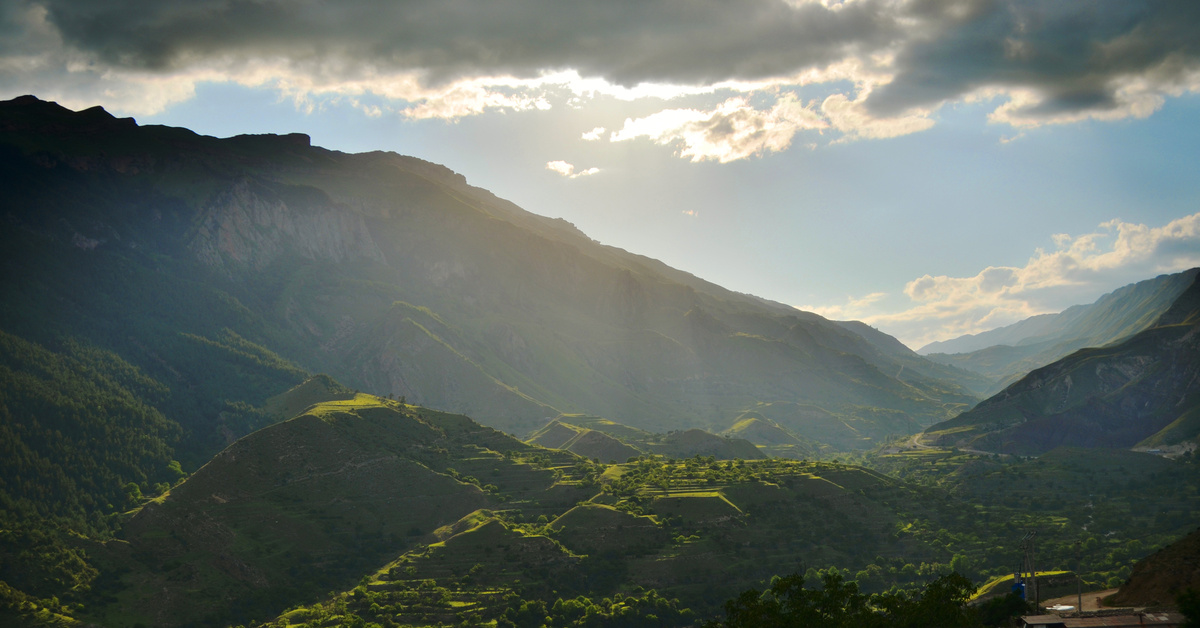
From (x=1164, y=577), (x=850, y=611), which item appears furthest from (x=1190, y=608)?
(x=850, y=611)

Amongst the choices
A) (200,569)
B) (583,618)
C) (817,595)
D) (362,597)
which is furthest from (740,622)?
(200,569)

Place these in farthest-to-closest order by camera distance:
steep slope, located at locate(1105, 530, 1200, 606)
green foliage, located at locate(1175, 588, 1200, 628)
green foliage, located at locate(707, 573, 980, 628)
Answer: green foliage, located at locate(707, 573, 980, 628) < steep slope, located at locate(1105, 530, 1200, 606) < green foliage, located at locate(1175, 588, 1200, 628)

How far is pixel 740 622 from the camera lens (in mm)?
114500

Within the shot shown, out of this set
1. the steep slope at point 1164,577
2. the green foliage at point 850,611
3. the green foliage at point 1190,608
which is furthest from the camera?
the green foliage at point 850,611

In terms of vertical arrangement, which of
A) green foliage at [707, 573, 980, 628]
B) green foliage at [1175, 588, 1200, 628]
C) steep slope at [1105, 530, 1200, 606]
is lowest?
green foliage at [707, 573, 980, 628]

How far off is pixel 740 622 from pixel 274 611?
361 ft

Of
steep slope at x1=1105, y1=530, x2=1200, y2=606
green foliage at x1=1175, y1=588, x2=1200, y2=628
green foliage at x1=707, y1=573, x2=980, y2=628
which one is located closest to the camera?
green foliage at x1=1175, y1=588, x2=1200, y2=628

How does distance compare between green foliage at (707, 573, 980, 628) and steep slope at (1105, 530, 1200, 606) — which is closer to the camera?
steep slope at (1105, 530, 1200, 606)

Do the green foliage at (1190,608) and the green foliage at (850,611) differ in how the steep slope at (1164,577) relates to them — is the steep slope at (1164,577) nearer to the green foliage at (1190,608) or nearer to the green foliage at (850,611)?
the green foliage at (1190,608)

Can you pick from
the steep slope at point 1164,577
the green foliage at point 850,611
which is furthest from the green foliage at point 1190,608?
the green foliage at point 850,611

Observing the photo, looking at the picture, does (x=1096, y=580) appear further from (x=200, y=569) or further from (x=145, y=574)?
(x=145, y=574)

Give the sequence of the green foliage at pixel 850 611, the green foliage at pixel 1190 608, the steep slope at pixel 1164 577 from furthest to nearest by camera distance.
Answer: the green foliage at pixel 850 611, the steep slope at pixel 1164 577, the green foliage at pixel 1190 608

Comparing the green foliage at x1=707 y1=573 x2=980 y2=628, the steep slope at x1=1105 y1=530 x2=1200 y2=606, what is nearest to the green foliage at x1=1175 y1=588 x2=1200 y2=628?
the steep slope at x1=1105 y1=530 x2=1200 y2=606

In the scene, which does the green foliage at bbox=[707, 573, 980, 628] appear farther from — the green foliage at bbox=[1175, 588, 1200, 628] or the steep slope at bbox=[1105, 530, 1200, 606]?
the green foliage at bbox=[1175, 588, 1200, 628]
